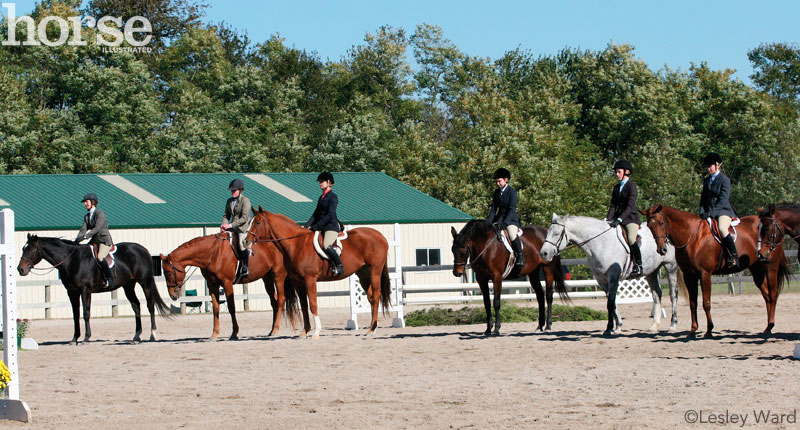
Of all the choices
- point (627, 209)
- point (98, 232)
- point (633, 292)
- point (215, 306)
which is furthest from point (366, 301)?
point (633, 292)

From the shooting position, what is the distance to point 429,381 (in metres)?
11.5

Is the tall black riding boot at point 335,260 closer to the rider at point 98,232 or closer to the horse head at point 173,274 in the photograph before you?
the horse head at point 173,274

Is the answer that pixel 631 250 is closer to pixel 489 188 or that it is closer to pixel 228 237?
pixel 228 237

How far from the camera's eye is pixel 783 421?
26.8 ft

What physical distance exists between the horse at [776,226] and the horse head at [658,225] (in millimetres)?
1443

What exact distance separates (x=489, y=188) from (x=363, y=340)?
36313 millimetres

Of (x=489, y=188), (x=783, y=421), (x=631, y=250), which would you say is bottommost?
(x=783, y=421)

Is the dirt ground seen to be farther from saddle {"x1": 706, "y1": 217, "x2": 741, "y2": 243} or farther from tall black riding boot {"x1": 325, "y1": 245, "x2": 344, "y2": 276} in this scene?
saddle {"x1": 706, "y1": 217, "x2": 741, "y2": 243}

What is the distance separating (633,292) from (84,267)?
14117 mm

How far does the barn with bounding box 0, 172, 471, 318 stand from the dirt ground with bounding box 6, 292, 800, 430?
15073mm

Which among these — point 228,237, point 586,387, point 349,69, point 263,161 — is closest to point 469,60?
point 349,69

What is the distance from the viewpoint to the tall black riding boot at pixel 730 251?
15070 mm

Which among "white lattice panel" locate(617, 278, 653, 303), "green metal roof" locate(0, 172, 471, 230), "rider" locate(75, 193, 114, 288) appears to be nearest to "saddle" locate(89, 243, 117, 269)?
"rider" locate(75, 193, 114, 288)

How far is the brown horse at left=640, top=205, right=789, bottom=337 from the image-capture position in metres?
15.1
